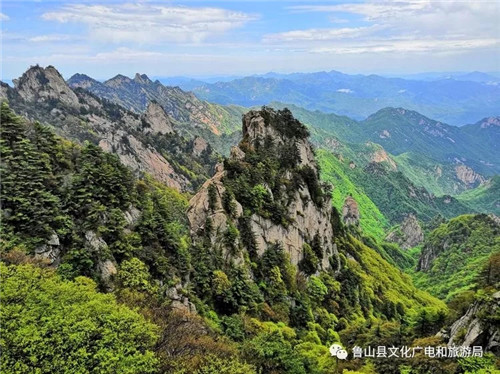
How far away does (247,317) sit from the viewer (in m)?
39.5

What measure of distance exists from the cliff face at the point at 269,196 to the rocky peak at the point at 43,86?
111 m

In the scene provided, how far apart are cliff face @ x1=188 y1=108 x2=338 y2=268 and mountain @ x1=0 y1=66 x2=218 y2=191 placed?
64951mm

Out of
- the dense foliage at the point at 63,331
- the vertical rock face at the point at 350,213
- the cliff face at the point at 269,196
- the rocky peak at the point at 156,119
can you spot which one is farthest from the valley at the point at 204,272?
the vertical rock face at the point at 350,213

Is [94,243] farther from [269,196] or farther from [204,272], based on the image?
[269,196]

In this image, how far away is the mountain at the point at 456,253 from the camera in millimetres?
128750

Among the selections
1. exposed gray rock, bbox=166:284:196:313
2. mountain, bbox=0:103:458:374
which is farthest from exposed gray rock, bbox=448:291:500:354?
exposed gray rock, bbox=166:284:196:313

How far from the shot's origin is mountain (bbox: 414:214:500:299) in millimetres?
128750

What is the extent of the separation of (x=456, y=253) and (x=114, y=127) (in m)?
133

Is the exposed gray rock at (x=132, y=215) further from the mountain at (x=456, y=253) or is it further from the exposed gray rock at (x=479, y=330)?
the mountain at (x=456, y=253)

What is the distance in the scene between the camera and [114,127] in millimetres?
147500

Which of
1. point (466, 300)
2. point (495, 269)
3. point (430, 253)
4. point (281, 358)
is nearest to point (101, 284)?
point (281, 358)

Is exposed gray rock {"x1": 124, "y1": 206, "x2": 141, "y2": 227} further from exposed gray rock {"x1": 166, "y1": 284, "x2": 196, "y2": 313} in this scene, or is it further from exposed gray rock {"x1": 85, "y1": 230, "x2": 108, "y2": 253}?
exposed gray rock {"x1": 166, "y1": 284, "x2": 196, "y2": 313}

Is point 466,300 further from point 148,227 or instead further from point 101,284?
point 101,284

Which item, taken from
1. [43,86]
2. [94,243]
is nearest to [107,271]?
[94,243]
